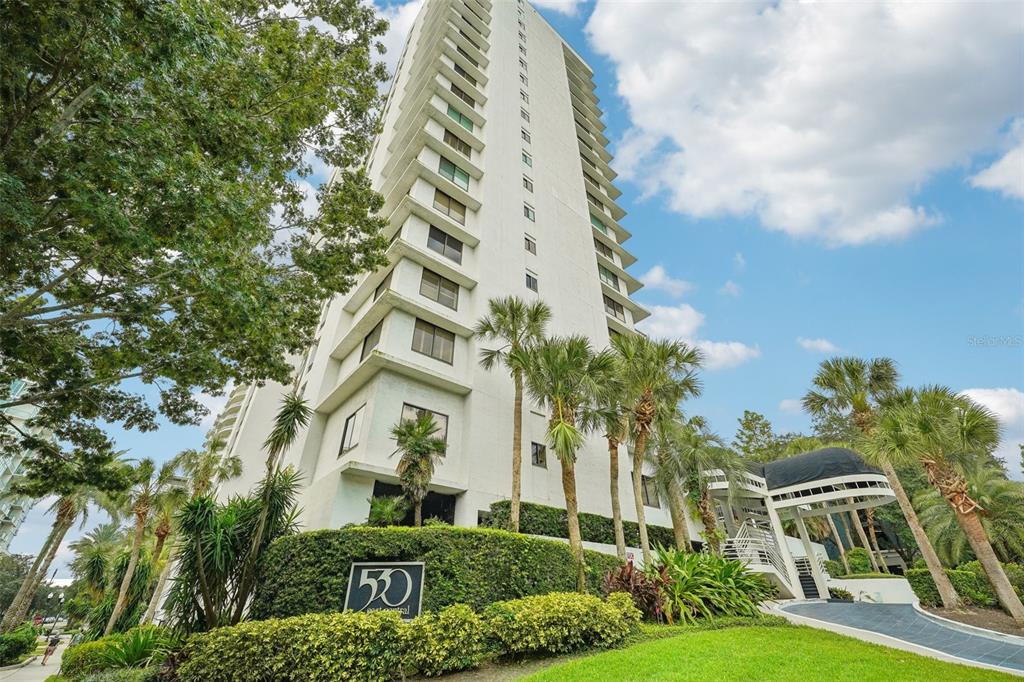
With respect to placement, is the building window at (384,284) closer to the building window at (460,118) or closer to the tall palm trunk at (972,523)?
the building window at (460,118)

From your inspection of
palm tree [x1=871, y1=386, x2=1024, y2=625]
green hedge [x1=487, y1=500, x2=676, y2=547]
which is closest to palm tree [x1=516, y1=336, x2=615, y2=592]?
green hedge [x1=487, y1=500, x2=676, y2=547]

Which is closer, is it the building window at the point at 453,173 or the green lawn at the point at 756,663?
the green lawn at the point at 756,663

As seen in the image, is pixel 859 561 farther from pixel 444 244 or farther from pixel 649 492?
pixel 444 244

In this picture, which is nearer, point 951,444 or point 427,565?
point 427,565

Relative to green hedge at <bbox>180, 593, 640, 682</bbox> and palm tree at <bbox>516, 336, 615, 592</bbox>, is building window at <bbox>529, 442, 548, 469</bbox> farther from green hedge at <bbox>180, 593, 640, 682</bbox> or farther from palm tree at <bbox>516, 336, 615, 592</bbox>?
green hedge at <bbox>180, 593, 640, 682</bbox>

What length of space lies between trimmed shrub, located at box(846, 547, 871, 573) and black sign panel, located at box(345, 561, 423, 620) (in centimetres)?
3089

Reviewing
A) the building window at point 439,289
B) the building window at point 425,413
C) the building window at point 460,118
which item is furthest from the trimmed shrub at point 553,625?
the building window at point 460,118

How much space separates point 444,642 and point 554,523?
29.9ft

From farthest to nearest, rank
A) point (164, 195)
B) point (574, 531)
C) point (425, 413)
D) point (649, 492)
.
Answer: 1. point (649, 492)
2. point (425, 413)
3. point (574, 531)
4. point (164, 195)

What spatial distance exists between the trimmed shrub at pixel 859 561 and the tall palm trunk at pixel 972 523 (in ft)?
51.9

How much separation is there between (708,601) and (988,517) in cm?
2161

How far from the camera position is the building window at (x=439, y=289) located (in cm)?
1988

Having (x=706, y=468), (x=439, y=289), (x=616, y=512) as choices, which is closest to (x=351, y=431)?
(x=439, y=289)

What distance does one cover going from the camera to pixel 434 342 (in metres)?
19.1
